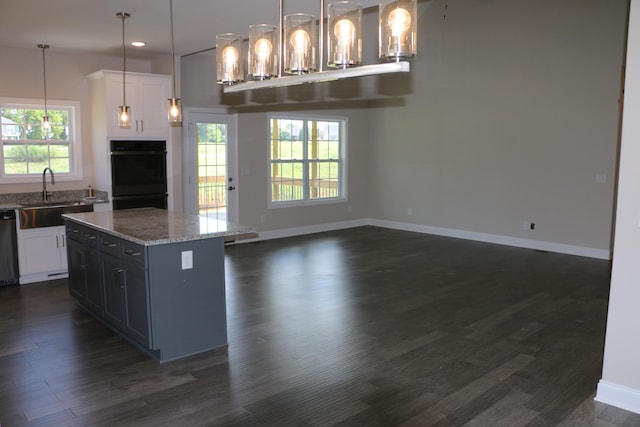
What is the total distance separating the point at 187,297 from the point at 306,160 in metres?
5.78

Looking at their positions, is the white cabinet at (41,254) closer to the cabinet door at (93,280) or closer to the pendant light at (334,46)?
the cabinet door at (93,280)

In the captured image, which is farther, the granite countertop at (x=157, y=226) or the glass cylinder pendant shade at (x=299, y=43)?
the granite countertop at (x=157, y=226)

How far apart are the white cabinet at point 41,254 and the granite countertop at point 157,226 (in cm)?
135

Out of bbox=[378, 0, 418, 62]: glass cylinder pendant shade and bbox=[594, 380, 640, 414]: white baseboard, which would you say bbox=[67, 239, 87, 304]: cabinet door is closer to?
bbox=[378, 0, 418, 62]: glass cylinder pendant shade

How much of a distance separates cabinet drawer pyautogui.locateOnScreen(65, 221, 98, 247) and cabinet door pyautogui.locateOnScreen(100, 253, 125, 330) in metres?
0.23

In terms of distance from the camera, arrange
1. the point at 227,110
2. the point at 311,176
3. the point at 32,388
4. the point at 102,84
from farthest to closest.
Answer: the point at 311,176, the point at 227,110, the point at 102,84, the point at 32,388

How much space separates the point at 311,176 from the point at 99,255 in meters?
5.52

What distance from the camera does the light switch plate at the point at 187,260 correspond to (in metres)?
3.75

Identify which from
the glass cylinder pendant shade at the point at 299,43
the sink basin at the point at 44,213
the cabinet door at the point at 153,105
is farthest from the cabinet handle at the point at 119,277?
the cabinet door at the point at 153,105

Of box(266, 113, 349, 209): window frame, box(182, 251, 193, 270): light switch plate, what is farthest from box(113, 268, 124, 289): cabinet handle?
box(266, 113, 349, 209): window frame

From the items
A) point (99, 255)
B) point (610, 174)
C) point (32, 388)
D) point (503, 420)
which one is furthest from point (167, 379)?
point (610, 174)

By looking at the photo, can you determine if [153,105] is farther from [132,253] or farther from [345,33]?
[345,33]

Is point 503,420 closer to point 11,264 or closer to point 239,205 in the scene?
point 11,264

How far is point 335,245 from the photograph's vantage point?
8.14 m
